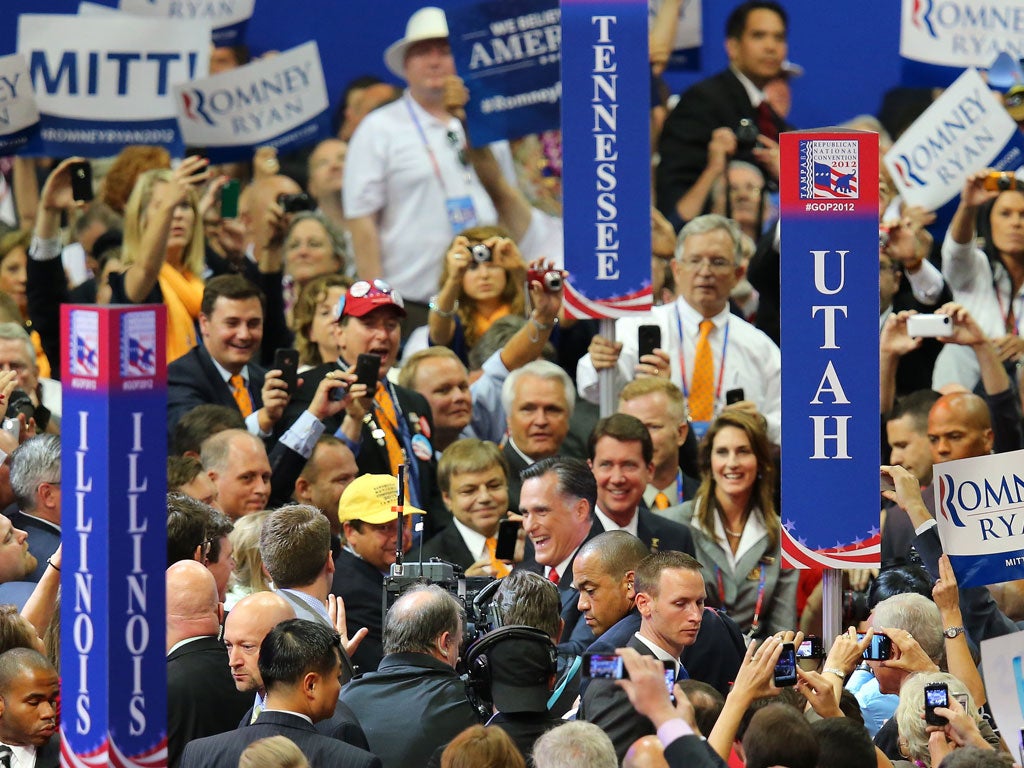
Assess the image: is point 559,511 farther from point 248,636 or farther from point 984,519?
point 248,636

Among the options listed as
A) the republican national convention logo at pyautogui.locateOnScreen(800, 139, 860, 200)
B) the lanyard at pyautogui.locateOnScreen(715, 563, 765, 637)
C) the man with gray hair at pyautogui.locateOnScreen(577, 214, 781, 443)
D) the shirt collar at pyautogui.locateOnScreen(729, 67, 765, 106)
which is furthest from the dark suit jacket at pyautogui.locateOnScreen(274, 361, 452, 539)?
the shirt collar at pyautogui.locateOnScreen(729, 67, 765, 106)

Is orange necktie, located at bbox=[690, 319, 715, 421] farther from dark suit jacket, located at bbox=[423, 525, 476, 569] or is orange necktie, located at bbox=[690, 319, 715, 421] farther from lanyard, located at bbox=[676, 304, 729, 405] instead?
dark suit jacket, located at bbox=[423, 525, 476, 569]

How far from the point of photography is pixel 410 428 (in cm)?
880

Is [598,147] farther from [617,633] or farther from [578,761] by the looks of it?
[578,761]

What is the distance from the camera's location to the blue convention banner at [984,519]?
6680 millimetres

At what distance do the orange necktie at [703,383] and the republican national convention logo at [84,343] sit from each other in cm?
520

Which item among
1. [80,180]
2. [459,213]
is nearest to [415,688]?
[80,180]

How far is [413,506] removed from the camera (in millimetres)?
8289

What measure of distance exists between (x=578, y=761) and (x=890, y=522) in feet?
12.3

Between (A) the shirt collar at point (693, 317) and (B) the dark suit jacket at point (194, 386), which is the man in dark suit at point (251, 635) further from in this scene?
(A) the shirt collar at point (693, 317)

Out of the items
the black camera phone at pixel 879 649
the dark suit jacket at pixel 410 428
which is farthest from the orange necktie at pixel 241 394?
the black camera phone at pixel 879 649

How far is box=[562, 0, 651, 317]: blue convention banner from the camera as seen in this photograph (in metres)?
8.26

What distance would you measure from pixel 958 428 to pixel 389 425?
8.25 ft

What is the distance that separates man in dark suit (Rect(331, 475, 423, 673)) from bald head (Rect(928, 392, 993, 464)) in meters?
2.55
